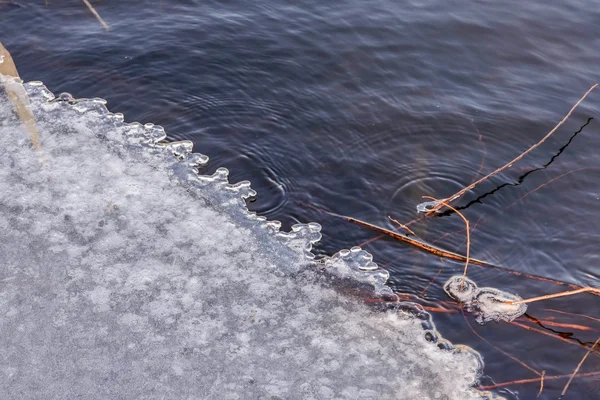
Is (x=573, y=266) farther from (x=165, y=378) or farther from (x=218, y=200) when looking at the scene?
(x=165, y=378)

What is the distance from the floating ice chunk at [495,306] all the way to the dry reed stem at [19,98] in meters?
2.79

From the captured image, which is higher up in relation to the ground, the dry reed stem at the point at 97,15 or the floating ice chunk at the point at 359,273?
the dry reed stem at the point at 97,15

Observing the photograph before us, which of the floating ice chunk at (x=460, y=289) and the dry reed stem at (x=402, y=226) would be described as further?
the dry reed stem at (x=402, y=226)

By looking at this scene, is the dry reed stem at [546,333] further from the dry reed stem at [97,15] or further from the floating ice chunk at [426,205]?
the dry reed stem at [97,15]

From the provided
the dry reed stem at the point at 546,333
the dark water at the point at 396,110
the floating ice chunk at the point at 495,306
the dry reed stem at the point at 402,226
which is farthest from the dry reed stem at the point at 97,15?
the dry reed stem at the point at 546,333

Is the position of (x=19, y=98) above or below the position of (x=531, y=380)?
above

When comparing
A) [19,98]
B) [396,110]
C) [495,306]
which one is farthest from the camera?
[396,110]

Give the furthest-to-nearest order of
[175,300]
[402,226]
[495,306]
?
[402,226], [495,306], [175,300]

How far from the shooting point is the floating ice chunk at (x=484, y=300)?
3334 millimetres

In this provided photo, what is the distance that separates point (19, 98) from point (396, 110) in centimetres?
266

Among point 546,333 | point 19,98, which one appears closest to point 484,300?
point 546,333

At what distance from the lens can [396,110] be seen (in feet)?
15.5

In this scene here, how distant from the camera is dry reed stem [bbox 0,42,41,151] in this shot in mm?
4207

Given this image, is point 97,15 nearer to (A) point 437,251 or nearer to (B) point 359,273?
(B) point 359,273
